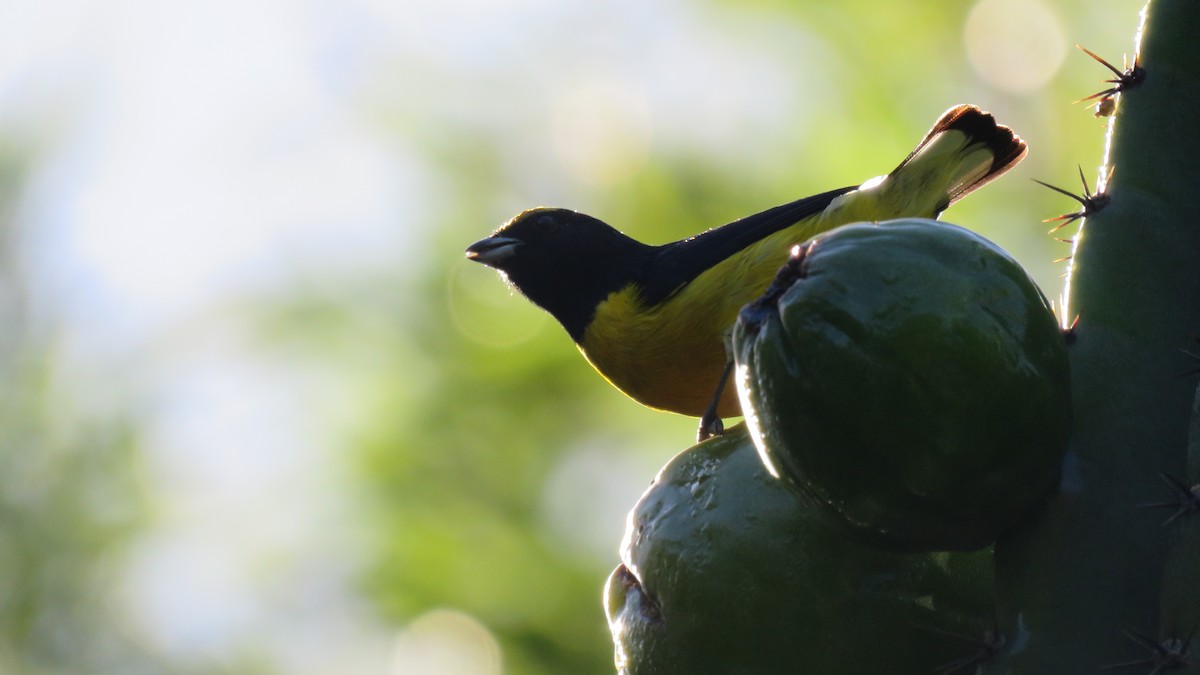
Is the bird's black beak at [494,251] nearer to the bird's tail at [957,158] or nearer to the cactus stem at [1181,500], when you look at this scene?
the bird's tail at [957,158]

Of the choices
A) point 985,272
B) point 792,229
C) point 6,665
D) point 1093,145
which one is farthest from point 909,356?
point 6,665

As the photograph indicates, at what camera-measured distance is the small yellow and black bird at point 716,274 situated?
449 centimetres

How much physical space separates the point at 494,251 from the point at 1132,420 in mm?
4298

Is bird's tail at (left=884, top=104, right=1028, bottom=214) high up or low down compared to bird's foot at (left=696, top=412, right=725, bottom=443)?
up

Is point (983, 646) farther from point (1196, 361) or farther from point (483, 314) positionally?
point (483, 314)

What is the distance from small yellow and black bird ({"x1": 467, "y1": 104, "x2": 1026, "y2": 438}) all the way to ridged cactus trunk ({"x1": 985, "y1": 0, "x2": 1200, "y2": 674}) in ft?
6.58

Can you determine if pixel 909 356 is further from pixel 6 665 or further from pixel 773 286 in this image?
pixel 6 665

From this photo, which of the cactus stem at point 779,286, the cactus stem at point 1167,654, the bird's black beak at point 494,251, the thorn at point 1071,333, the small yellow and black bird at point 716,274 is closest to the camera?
the cactus stem at point 1167,654

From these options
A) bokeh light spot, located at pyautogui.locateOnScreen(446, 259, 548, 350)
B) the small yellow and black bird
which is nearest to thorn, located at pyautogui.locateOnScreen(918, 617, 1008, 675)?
the small yellow and black bird

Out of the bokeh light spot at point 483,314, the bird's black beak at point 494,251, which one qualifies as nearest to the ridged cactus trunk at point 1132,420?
the bird's black beak at point 494,251

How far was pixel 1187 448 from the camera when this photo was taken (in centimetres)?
167

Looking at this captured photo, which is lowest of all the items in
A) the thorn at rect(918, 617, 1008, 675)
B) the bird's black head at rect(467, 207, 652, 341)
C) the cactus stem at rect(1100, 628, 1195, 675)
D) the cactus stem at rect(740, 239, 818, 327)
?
the cactus stem at rect(1100, 628, 1195, 675)

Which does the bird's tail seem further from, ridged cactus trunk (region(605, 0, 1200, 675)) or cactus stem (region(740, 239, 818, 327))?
cactus stem (region(740, 239, 818, 327))

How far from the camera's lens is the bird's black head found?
18.4 feet
